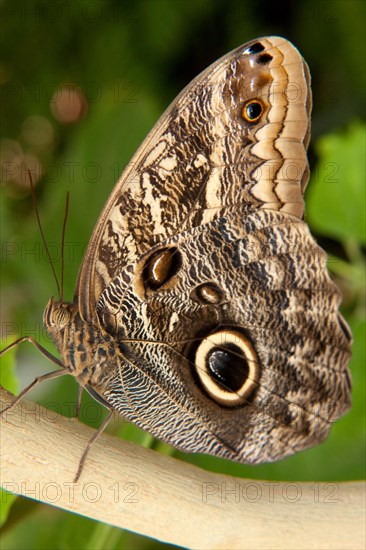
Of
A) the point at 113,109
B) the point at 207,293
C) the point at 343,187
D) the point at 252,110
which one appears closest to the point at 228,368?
the point at 207,293

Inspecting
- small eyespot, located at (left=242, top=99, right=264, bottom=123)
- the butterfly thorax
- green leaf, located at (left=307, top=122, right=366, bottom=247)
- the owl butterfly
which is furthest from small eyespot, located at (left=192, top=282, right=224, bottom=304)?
green leaf, located at (left=307, top=122, right=366, bottom=247)

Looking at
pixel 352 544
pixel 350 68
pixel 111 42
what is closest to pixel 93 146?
pixel 111 42

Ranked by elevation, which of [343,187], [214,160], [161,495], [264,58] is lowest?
[161,495]

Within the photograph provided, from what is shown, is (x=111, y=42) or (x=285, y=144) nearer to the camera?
(x=285, y=144)

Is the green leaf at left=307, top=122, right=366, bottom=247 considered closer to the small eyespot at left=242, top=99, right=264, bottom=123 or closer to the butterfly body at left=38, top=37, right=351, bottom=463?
the butterfly body at left=38, top=37, right=351, bottom=463

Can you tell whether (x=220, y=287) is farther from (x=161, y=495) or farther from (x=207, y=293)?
(x=161, y=495)

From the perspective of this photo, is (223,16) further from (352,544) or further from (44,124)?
(352,544)
